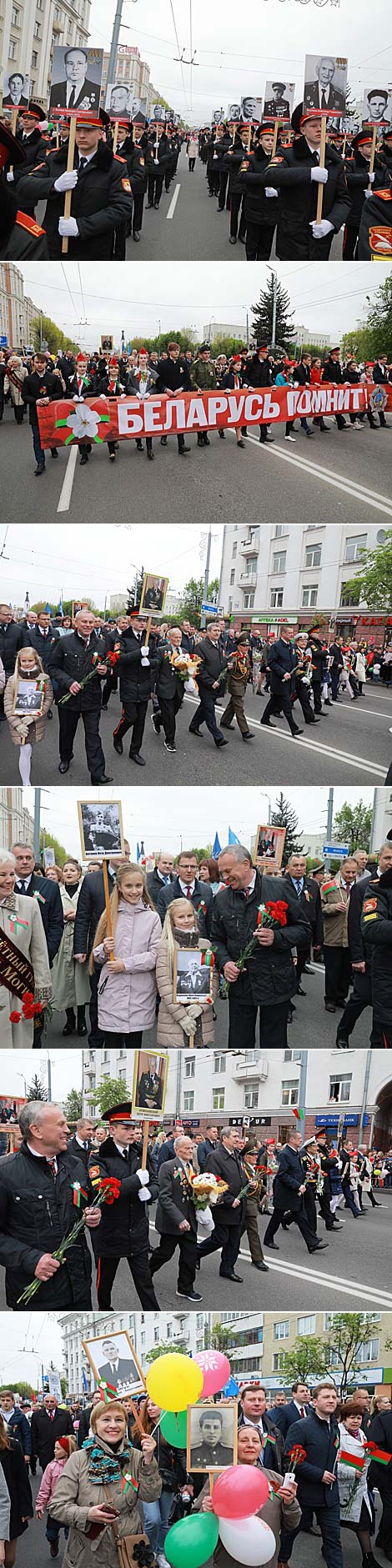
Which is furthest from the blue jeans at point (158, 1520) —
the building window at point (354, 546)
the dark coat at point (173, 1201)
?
the building window at point (354, 546)

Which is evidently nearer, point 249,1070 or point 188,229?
point 249,1070

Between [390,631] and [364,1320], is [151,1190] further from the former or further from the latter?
[390,631]

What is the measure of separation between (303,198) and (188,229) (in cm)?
72

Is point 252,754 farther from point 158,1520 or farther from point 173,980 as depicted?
point 158,1520

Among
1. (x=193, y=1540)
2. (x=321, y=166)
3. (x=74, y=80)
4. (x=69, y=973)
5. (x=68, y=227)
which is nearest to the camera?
(x=193, y=1540)

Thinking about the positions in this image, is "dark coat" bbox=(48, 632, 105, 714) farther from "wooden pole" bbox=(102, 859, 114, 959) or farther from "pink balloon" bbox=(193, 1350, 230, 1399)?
"pink balloon" bbox=(193, 1350, 230, 1399)

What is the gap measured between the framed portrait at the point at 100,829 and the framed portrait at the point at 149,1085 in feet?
3.54

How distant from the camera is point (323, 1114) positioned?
7.28 m

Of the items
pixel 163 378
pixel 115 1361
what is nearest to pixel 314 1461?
pixel 115 1361

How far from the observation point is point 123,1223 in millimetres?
6332

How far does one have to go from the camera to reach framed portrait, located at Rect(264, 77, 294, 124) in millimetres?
7750

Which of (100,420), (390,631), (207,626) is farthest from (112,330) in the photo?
(390,631)

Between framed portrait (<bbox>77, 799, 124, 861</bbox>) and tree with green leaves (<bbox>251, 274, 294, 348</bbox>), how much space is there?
9.58ft

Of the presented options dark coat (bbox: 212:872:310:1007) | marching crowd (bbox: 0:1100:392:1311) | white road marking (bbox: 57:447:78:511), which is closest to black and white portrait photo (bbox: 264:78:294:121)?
white road marking (bbox: 57:447:78:511)
